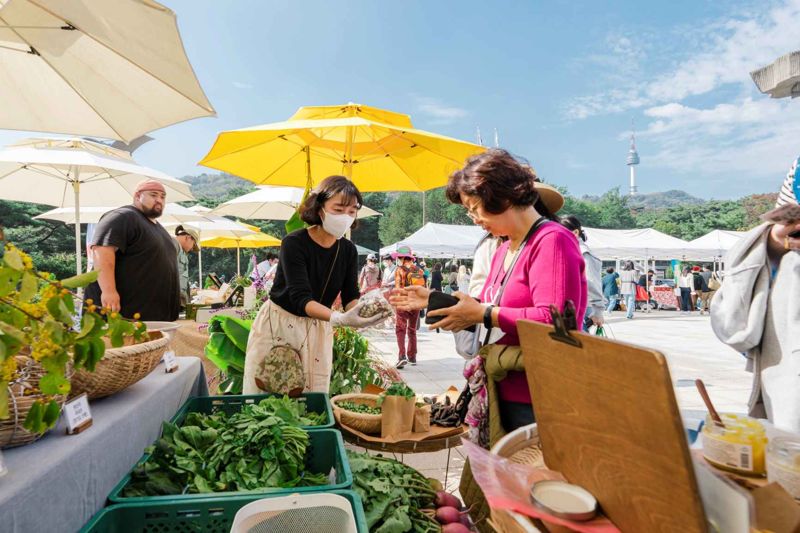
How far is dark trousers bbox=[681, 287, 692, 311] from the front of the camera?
740 inches

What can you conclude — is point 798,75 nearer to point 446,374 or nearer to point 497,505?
point 446,374

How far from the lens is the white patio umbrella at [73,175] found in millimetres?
5117

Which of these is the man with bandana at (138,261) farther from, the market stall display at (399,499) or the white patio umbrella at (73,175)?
the white patio umbrella at (73,175)

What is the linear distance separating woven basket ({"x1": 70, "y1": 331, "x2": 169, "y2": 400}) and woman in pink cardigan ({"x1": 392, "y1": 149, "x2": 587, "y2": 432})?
102 cm

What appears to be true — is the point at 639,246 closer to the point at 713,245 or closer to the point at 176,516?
the point at 713,245

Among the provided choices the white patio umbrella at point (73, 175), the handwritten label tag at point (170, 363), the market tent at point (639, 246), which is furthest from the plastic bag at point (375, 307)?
the market tent at point (639, 246)

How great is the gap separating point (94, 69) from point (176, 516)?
264 centimetres

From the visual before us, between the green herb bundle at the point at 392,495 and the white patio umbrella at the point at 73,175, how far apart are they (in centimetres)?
499

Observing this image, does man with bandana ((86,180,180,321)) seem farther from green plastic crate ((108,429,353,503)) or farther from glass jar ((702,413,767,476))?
glass jar ((702,413,767,476))

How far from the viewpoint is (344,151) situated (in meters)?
5.02

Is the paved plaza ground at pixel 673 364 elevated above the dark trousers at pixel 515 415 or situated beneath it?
situated beneath

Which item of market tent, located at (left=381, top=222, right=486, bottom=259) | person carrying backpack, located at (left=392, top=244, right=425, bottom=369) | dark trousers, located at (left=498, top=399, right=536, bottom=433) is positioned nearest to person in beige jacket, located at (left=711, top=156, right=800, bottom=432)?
dark trousers, located at (left=498, top=399, right=536, bottom=433)

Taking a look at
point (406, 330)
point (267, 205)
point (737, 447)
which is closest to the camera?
point (737, 447)

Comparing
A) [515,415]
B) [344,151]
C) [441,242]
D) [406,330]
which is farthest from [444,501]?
[441,242]
